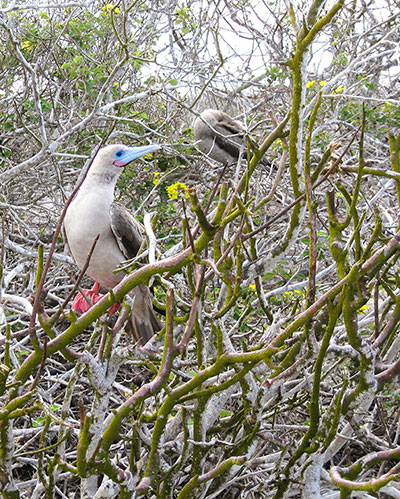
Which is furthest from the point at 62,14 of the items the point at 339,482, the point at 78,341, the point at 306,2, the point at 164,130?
the point at 339,482

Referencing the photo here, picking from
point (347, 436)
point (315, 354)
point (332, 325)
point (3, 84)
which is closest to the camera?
point (332, 325)

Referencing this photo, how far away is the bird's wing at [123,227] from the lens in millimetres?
3812

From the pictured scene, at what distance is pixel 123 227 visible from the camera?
3820 mm

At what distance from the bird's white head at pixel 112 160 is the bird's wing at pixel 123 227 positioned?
196mm

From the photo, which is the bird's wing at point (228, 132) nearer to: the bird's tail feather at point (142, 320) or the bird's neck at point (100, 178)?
the bird's neck at point (100, 178)

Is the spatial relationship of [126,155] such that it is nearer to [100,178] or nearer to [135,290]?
[100,178]

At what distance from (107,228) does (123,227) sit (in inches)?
3.6

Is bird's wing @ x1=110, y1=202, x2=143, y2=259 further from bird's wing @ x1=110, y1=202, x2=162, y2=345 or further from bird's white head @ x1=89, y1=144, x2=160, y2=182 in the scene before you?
bird's white head @ x1=89, y1=144, x2=160, y2=182

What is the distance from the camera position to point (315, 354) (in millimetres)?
2164

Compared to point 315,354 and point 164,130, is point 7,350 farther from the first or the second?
point 164,130

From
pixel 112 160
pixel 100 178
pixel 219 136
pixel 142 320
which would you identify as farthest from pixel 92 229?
pixel 219 136

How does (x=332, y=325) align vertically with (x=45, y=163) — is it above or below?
below

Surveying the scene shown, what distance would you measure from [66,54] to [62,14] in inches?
16.2

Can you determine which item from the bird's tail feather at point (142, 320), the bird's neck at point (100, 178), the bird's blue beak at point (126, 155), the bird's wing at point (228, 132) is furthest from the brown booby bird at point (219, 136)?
the bird's tail feather at point (142, 320)
